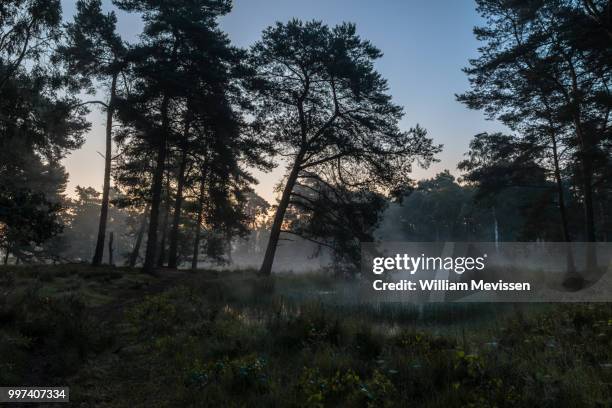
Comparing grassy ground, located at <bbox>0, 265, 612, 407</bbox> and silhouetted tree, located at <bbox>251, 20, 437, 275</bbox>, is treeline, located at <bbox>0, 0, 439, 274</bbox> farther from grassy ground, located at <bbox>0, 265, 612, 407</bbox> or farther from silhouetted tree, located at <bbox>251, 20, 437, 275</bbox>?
grassy ground, located at <bbox>0, 265, 612, 407</bbox>

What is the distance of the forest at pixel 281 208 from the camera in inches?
195

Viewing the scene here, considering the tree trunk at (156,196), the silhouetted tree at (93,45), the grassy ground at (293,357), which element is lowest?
the grassy ground at (293,357)

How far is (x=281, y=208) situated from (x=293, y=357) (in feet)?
41.1

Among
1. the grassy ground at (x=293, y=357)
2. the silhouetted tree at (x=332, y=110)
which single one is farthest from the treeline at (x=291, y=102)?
the grassy ground at (x=293, y=357)

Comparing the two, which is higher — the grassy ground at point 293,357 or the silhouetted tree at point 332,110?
the silhouetted tree at point 332,110

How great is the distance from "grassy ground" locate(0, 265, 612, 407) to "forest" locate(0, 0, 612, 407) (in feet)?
0.13

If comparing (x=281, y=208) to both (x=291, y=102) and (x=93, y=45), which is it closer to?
(x=291, y=102)

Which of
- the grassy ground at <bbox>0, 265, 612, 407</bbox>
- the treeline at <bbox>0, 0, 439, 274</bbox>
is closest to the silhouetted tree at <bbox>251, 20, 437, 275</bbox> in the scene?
the treeline at <bbox>0, 0, 439, 274</bbox>

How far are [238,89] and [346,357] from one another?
15221 mm

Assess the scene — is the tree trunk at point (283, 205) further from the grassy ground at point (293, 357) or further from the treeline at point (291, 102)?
the grassy ground at point (293, 357)

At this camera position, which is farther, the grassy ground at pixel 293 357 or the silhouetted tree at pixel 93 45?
the silhouetted tree at pixel 93 45

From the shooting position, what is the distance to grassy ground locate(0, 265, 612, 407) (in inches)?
172

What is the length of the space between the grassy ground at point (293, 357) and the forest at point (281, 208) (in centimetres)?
4

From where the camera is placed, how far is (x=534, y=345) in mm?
6301
